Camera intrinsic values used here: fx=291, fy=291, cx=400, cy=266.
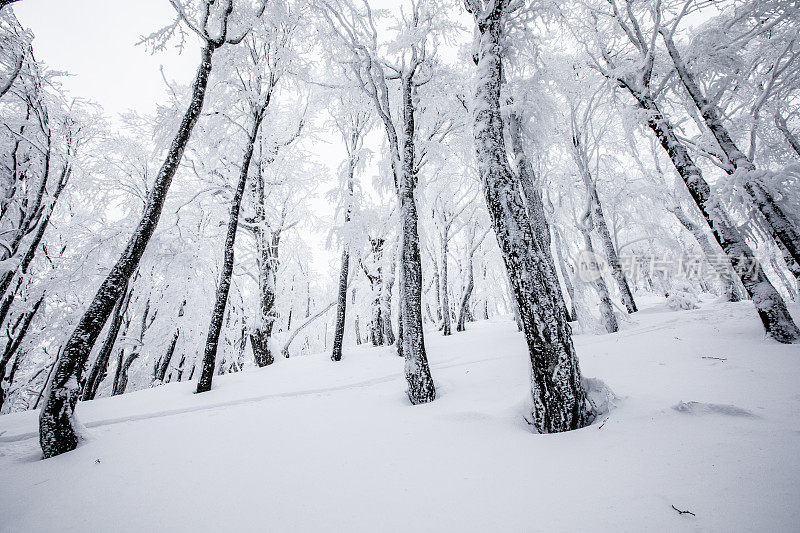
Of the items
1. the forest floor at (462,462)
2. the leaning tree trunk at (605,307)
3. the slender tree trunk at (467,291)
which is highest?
the slender tree trunk at (467,291)

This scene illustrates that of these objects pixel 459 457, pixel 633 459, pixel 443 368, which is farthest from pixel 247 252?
pixel 633 459

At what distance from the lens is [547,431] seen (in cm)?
307

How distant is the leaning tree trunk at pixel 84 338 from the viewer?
155 inches

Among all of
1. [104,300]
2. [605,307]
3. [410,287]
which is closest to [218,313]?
[104,300]

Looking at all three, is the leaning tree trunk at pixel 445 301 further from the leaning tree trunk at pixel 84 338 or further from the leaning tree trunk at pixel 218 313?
the leaning tree trunk at pixel 84 338

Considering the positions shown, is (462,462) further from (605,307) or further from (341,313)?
(341,313)

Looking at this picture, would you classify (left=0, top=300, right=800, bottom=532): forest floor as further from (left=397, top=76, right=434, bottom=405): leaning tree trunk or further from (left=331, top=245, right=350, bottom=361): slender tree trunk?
(left=331, top=245, right=350, bottom=361): slender tree trunk

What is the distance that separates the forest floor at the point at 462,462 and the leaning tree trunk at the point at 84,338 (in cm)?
30

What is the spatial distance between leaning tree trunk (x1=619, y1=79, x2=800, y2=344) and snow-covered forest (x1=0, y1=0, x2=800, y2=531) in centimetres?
4

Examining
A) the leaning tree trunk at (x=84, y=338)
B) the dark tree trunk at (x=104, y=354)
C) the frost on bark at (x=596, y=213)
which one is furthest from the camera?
the dark tree trunk at (x=104, y=354)

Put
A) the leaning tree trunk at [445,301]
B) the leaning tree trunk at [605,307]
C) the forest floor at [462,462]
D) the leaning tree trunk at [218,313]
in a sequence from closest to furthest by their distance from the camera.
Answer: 1. the forest floor at [462,462]
2. the leaning tree trunk at [218,313]
3. the leaning tree trunk at [605,307]
4. the leaning tree trunk at [445,301]

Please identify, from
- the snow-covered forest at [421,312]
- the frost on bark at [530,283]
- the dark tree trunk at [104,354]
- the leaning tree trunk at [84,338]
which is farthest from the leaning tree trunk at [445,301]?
the dark tree trunk at [104,354]

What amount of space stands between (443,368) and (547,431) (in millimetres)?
3931

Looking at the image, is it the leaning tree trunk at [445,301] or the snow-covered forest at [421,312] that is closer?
the snow-covered forest at [421,312]
